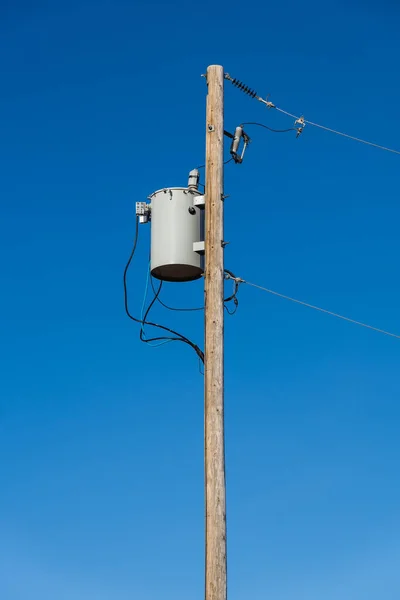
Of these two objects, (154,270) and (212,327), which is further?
(154,270)

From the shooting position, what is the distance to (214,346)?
10.2 meters

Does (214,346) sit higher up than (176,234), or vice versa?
(176,234)

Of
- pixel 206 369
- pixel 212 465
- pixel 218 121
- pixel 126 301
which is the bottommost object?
pixel 212 465

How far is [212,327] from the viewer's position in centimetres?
1023

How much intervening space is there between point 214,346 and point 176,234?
59.7 inches

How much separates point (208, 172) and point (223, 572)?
417 cm

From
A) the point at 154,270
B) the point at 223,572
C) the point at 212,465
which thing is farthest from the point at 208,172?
the point at 223,572

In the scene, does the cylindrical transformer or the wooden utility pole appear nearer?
the wooden utility pole

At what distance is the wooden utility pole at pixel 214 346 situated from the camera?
933cm

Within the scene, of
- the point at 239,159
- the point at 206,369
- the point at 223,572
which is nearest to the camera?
the point at 223,572

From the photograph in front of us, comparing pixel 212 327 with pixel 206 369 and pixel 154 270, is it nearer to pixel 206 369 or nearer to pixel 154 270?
pixel 206 369

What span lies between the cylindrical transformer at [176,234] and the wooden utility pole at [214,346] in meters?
0.34

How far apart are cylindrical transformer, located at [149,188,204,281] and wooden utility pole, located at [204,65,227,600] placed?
0.34 meters

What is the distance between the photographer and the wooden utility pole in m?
9.33
